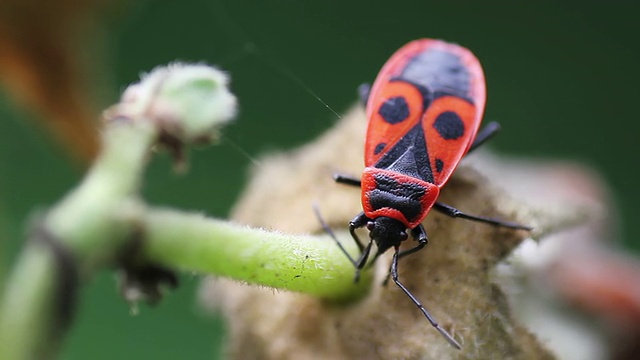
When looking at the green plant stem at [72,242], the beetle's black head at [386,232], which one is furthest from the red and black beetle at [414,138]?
the green plant stem at [72,242]

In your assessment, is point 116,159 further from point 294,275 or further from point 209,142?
point 294,275

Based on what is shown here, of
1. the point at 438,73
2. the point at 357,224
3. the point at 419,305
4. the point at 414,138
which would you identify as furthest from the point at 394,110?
the point at 419,305

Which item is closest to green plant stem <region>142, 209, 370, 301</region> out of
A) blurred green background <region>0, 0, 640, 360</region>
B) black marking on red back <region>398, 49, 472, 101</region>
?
black marking on red back <region>398, 49, 472, 101</region>

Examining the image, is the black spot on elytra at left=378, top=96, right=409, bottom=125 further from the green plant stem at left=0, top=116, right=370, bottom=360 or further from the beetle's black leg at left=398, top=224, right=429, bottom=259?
the green plant stem at left=0, top=116, right=370, bottom=360

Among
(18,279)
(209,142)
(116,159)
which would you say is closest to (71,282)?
(18,279)

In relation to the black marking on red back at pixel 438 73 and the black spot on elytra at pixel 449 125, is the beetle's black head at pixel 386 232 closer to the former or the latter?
the black spot on elytra at pixel 449 125

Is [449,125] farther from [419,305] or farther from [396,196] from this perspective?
[419,305]
